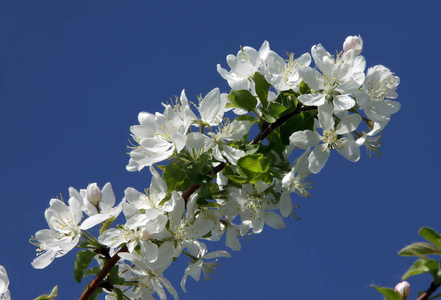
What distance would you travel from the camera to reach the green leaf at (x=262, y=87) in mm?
2217

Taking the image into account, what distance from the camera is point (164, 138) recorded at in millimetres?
2135

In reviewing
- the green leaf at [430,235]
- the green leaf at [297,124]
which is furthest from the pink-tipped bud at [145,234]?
the green leaf at [430,235]

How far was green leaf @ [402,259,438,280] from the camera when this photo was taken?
1432mm

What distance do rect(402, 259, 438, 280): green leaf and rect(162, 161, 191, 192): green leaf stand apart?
0.92m

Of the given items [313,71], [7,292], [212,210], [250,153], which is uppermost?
[313,71]

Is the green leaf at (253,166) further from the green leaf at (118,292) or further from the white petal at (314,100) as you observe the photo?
the green leaf at (118,292)

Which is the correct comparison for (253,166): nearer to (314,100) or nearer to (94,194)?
(314,100)

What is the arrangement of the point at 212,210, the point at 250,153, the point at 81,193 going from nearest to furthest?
1. the point at 250,153
2. the point at 212,210
3. the point at 81,193

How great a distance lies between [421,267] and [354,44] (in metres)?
1.11

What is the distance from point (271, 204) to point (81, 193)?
31.7 inches

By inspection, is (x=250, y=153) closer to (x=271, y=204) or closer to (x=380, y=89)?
(x=271, y=204)

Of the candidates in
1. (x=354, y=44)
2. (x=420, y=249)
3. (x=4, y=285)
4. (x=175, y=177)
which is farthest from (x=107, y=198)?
(x=420, y=249)

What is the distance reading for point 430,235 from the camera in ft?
4.85

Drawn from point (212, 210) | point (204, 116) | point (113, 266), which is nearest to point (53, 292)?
point (113, 266)
